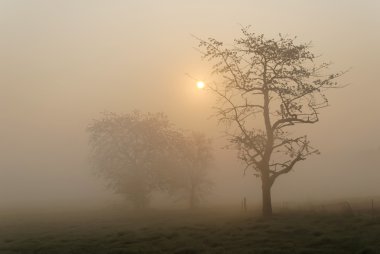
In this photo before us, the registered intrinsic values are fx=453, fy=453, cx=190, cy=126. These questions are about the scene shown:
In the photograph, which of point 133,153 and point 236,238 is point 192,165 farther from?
point 236,238

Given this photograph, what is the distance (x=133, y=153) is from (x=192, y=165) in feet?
37.2

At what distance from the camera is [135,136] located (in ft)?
259

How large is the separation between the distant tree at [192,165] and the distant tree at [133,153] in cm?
301

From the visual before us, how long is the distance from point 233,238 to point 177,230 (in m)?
6.32

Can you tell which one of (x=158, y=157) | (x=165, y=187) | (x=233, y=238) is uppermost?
(x=158, y=157)

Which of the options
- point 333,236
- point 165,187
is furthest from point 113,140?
point 333,236

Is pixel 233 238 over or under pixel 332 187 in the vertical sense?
under

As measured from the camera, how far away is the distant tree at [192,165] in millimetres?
80062

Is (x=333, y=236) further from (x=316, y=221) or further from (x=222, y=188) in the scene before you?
(x=222, y=188)

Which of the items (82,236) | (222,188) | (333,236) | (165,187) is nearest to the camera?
(333,236)

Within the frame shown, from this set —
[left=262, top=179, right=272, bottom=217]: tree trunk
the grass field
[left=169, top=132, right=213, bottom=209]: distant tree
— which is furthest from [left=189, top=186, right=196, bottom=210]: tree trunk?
the grass field

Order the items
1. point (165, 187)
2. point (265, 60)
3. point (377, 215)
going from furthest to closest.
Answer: point (165, 187) < point (265, 60) < point (377, 215)

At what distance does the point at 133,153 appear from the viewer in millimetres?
77812

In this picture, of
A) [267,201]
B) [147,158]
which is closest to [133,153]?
[147,158]
